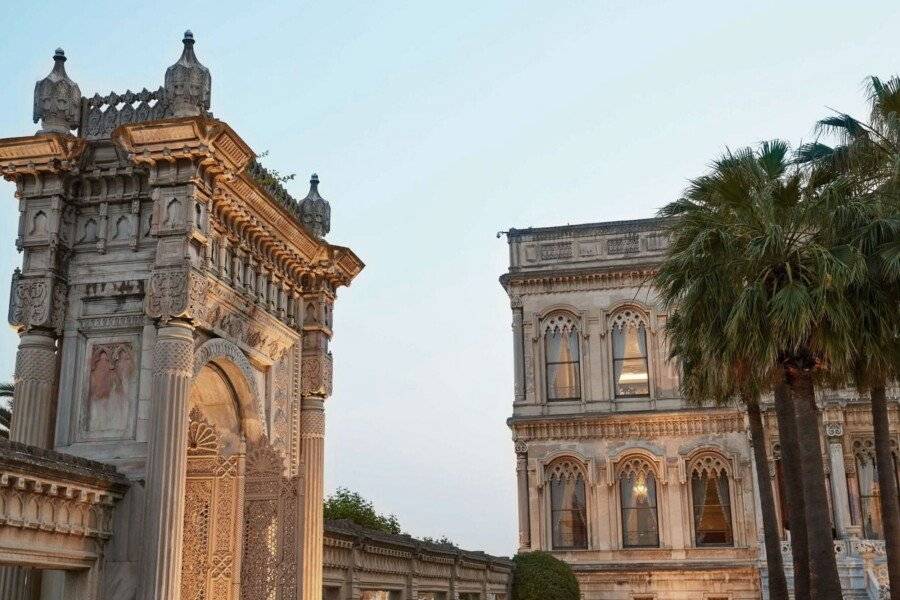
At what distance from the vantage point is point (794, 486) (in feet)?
60.4

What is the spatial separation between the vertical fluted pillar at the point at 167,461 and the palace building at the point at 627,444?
1055 inches

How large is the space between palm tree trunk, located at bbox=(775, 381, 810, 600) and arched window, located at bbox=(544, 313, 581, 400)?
20.2m

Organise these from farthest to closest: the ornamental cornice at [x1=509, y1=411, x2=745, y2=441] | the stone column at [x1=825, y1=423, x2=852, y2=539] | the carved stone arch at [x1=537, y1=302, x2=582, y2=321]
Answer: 1. the carved stone arch at [x1=537, y1=302, x2=582, y2=321]
2. the ornamental cornice at [x1=509, y1=411, x2=745, y2=441]
3. the stone column at [x1=825, y1=423, x2=852, y2=539]

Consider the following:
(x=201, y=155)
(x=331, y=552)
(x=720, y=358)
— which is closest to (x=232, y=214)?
(x=201, y=155)

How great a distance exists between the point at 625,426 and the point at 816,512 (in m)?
21.6

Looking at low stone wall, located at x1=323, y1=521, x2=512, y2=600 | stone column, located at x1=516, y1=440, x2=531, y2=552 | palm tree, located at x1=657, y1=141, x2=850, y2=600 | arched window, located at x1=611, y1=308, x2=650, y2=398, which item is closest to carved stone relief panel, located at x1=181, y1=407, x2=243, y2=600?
low stone wall, located at x1=323, y1=521, x2=512, y2=600

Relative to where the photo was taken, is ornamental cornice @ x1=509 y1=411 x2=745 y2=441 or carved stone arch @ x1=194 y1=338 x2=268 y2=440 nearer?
carved stone arch @ x1=194 y1=338 x2=268 y2=440

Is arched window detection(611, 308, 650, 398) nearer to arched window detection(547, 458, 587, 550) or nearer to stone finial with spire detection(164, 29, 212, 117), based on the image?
arched window detection(547, 458, 587, 550)

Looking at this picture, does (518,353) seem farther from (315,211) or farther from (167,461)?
(167,461)

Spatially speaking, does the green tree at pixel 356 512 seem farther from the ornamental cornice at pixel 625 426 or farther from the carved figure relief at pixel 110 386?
the carved figure relief at pixel 110 386

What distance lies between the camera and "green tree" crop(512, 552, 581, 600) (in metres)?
31.4

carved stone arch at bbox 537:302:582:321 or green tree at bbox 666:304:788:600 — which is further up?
carved stone arch at bbox 537:302:582:321

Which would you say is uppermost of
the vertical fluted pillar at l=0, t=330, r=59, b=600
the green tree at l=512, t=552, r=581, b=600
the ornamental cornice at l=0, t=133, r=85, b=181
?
the ornamental cornice at l=0, t=133, r=85, b=181

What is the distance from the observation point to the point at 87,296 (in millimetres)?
12680
